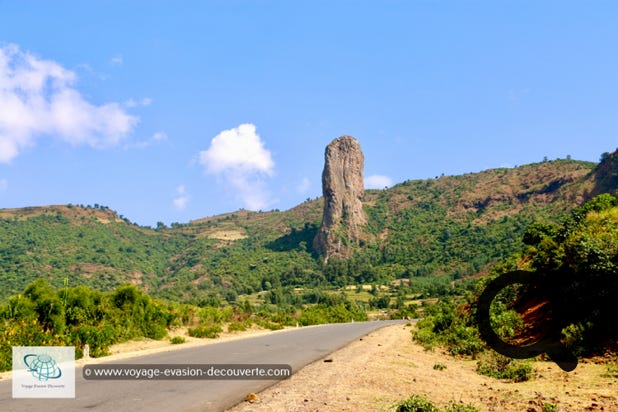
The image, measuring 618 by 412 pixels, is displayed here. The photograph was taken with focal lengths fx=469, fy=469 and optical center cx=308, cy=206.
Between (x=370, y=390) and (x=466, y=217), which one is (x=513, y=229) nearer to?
(x=466, y=217)

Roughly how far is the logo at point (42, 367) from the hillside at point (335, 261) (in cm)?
9320

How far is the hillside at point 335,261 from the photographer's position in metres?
121

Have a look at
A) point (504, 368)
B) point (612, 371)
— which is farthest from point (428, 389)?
point (612, 371)

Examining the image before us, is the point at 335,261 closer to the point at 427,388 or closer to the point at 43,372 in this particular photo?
the point at 43,372

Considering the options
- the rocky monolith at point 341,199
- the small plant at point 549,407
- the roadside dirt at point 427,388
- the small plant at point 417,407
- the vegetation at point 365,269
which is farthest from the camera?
the rocky monolith at point 341,199

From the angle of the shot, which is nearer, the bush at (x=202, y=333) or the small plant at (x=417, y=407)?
the small plant at (x=417, y=407)

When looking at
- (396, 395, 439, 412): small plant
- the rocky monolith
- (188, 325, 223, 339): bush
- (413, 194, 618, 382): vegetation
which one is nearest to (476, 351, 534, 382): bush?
(413, 194, 618, 382): vegetation

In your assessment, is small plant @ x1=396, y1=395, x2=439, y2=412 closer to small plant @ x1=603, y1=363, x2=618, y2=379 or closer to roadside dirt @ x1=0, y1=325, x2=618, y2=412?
roadside dirt @ x1=0, y1=325, x2=618, y2=412

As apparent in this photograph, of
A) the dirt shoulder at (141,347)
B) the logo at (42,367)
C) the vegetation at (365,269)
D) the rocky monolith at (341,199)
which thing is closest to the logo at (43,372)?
the logo at (42,367)

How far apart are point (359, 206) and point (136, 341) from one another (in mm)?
154510

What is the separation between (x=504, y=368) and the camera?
13.0 meters

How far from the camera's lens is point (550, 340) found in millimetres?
Result: 15234

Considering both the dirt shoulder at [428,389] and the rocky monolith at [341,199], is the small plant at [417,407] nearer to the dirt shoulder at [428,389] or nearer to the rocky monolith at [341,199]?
the dirt shoulder at [428,389]

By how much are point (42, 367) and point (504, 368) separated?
12.8m
